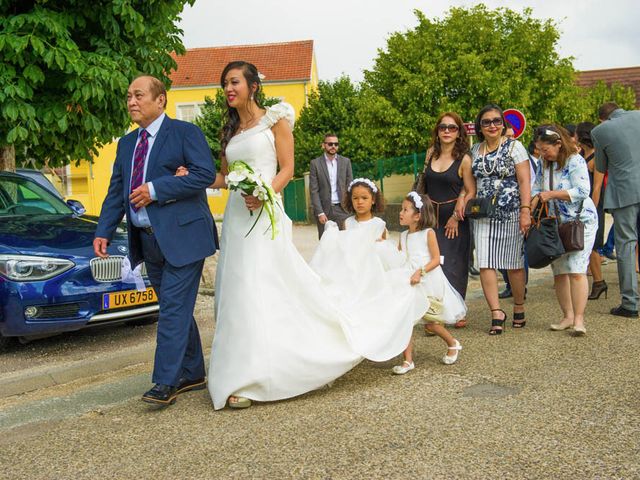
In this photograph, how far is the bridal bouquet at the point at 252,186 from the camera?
14.3 ft

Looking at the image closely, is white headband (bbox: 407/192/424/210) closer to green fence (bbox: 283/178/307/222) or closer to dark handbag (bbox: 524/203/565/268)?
dark handbag (bbox: 524/203/565/268)

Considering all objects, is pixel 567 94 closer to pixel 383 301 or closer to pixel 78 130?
pixel 78 130

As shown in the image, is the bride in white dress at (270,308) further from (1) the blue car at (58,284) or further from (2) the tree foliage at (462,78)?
(2) the tree foliage at (462,78)

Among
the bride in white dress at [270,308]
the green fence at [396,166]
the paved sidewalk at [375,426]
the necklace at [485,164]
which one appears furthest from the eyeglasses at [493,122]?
the green fence at [396,166]

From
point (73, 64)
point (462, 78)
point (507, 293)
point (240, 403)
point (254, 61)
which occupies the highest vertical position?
point (254, 61)

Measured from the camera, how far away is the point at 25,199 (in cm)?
742

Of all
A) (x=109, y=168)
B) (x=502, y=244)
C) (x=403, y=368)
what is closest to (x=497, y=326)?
(x=502, y=244)

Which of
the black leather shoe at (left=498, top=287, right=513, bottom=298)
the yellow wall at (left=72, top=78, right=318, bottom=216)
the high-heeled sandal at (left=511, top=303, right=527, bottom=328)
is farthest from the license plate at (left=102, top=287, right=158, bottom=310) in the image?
the yellow wall at (left=72, top=78, right=318, bottom=216)

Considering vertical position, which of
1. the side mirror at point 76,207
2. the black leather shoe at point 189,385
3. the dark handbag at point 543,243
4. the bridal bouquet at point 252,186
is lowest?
the black leather shoe at point 189,385

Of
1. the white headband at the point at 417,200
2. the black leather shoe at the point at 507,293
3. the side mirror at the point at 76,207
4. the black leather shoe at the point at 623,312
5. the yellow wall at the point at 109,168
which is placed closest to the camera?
the white headband at the point at 417,200

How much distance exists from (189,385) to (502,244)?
120 inches

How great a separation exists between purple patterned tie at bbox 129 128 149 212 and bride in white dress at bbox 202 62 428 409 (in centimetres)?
55

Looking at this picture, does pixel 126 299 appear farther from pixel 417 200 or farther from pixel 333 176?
pixel 333 176

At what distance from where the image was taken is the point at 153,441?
148 inches
